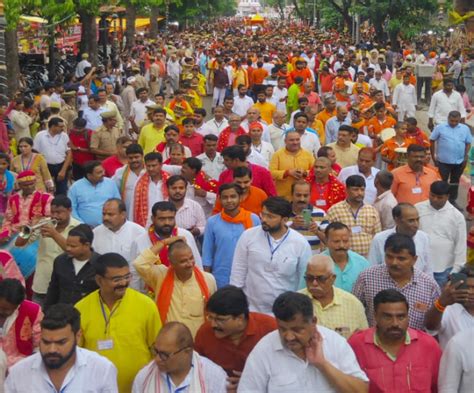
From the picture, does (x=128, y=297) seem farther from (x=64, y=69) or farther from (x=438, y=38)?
(x=438, y=38)

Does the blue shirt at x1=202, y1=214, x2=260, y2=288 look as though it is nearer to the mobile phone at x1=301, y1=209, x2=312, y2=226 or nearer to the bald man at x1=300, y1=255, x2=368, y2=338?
the mobile phone at x1=301, y1=209, x2=312, y2=226

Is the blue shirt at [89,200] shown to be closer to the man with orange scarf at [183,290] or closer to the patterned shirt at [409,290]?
the man with orange scarf at [183,290]

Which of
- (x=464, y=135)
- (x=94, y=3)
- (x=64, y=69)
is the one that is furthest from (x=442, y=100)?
(x=64, y=69)

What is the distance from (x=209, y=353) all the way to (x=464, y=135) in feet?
24.6

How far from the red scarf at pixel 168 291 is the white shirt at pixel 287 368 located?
1.25 meters

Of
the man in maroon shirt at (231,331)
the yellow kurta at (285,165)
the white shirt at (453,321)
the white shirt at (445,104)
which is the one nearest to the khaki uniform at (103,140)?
the yellow kurta at (285,165)

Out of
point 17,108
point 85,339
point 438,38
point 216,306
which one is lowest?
point 438,38

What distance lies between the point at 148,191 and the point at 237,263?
94.9 inches

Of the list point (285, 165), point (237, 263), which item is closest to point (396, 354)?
point (237, 263)

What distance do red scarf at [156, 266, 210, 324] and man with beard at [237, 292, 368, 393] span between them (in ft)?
4.14

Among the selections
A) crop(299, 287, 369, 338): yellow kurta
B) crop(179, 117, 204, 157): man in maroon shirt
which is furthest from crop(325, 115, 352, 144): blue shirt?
crop(299, 287, 369, 338): yellow kurta

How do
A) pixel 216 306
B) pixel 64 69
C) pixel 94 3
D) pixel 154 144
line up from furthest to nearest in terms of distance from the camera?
pixel 64 69 → pixel 94 3 → pixel 154 144 → pixel 216 306

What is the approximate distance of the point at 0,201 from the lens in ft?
30.1

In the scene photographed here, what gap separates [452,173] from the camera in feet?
39.1
